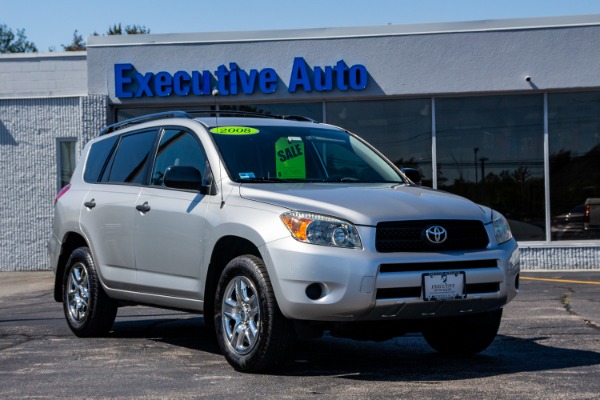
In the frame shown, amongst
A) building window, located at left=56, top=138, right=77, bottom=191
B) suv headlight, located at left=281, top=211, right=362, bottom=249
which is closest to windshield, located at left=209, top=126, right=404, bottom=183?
suv headlight, located at left=281, top=211, right=362, bottom=249

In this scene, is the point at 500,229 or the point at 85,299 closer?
the point at 500,229

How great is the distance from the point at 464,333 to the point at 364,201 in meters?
1.43

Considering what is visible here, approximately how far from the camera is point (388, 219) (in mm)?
6250

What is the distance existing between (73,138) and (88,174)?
399 inches

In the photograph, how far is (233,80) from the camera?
18188 millimetres

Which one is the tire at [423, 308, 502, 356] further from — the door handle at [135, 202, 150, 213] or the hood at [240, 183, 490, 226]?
the door handle at [135, 202, 150, 213]

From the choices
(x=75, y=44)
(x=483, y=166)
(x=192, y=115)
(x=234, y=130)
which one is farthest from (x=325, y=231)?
(x=75, y=44)

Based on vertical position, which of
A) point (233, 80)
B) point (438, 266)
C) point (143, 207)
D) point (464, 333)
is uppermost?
point (233, 80)

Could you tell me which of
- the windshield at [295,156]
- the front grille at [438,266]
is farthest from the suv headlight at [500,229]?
the windshield at [295,156]

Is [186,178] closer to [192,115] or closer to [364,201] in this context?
[192,115]

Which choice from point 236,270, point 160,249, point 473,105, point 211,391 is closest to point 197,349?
point 160,249

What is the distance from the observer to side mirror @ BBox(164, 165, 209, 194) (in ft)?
23.6

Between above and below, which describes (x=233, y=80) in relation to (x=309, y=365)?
above

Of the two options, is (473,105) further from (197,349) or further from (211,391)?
(211,391)
